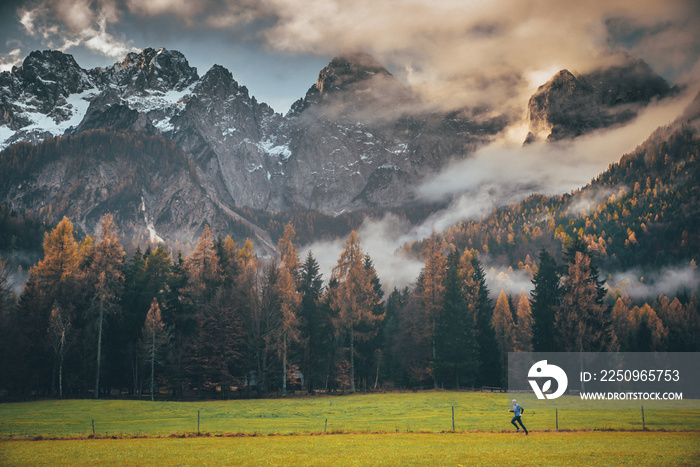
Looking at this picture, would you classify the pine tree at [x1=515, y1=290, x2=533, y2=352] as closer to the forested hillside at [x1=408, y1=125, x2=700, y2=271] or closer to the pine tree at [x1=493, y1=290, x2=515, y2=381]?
the pine tree at [x1=493, y1=290, x2=515, y2=381]

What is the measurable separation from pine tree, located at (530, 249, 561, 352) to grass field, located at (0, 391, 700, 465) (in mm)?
16489

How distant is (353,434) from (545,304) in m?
44.8

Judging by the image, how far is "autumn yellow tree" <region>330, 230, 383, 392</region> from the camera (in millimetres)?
63281

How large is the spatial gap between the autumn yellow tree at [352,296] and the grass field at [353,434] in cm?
1590

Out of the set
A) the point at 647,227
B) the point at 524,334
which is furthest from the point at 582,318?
the point at 647,227

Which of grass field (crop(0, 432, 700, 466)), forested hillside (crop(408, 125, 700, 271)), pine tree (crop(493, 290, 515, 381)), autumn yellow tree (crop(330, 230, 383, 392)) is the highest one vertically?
forested hillside (crop(408, 125, 700, 271))

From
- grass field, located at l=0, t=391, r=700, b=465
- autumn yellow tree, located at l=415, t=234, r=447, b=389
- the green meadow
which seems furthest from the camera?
autumn yellow tree, located at l=415, t=234, r=447, b=389

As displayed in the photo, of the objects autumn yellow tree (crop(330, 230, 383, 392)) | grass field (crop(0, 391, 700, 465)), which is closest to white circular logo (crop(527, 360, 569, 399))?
grass field (crop(0, 391, 700, 465))

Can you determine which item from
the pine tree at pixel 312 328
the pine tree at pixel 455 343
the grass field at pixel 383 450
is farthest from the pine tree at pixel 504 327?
the grass field at pixel 383 450

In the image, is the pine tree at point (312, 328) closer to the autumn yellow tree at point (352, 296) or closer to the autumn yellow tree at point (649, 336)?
the autumn yellow tree at point (352, 296)

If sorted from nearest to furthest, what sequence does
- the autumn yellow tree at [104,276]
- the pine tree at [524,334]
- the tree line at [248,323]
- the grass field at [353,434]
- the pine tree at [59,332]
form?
1. the grass field at [353,434]
2. the pine tree at [59,332]
3. the autumn yellow tree at [104,276]
4. the tree line at [248,323]
5. the pine tree at [524,334]

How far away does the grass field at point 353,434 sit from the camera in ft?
66.6

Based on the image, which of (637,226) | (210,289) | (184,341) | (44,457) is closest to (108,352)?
(184,341)

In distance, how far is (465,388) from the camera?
66.9 m
